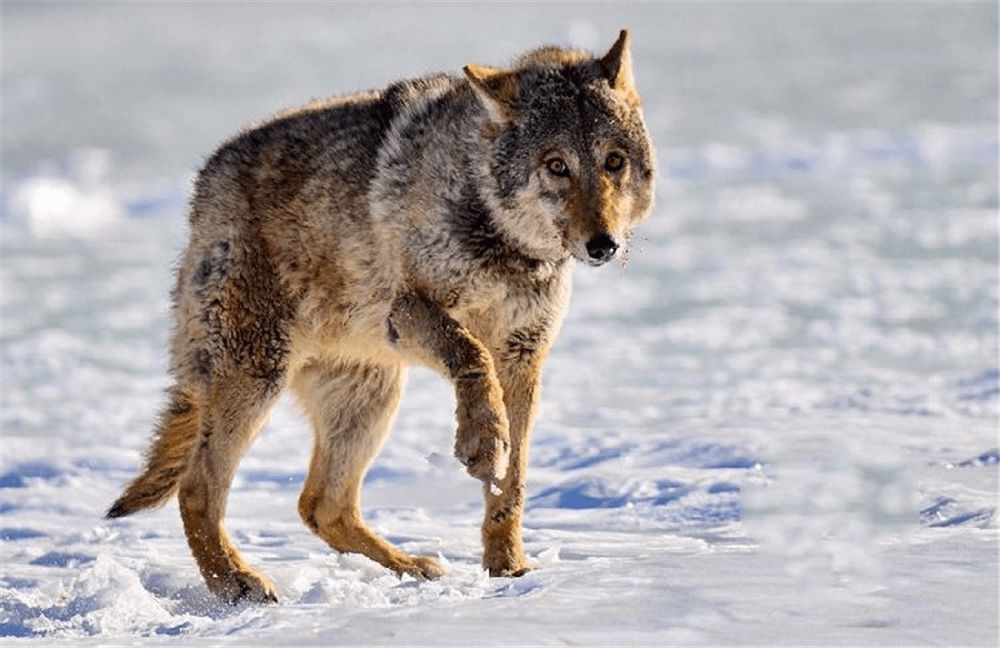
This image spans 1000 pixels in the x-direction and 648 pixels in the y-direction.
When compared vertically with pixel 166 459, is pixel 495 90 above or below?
above

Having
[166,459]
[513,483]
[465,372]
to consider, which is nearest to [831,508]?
[513,483]

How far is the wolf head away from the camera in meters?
6.05

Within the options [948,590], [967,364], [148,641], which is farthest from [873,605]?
[967,364]

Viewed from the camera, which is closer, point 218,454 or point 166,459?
point 218,454

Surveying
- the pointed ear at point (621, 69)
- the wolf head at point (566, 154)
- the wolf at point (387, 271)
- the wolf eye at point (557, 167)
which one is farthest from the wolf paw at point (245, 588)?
the pointed ear at point (621, 69)

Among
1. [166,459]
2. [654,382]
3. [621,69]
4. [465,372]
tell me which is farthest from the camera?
[654,382]

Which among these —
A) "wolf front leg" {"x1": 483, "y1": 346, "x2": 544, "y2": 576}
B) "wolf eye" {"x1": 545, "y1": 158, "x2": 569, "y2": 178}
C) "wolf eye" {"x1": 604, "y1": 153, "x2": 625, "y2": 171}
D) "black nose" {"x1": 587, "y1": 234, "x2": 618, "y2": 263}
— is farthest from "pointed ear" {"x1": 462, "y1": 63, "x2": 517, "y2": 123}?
"wolf front leg" {"x1": 483, "y1": 346, "x2": 544, "y2": 576}

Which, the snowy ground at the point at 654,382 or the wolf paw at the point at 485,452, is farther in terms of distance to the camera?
the wolf paw at the point at 485,452

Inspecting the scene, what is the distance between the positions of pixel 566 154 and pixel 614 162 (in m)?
0.19

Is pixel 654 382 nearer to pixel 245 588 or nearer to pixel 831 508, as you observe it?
pixel 831 508

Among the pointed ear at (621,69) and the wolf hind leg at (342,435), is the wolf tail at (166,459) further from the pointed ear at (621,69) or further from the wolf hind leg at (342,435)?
the pointed ear at (621,69)

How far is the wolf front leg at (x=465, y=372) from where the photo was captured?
19.5 feet

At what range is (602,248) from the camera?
5.89m

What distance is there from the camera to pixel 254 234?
688cm
